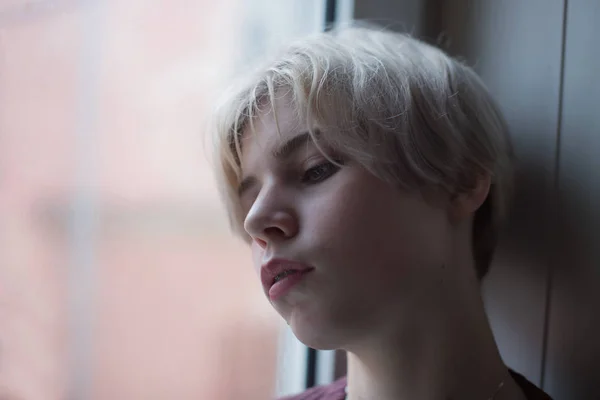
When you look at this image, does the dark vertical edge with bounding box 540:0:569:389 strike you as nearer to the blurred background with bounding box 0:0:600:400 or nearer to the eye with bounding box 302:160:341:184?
the blurred background with bounding box 0:0:600:400

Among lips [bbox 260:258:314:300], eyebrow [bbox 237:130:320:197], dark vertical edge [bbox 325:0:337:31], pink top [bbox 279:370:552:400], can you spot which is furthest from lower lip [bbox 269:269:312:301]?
dark vertical edge [bbox 325:0:337:31]

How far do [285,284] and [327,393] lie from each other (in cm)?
25

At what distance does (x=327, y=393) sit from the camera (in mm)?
718

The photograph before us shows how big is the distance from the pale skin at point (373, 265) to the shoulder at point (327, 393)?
75mm

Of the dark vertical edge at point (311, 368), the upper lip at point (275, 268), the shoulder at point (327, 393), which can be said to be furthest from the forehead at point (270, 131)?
the dark vertical edge at point (311, 368)

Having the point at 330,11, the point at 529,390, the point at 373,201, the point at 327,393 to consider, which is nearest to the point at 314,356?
the point at 327,393

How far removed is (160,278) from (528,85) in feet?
1.87

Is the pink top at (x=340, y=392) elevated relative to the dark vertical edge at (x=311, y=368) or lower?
elevated

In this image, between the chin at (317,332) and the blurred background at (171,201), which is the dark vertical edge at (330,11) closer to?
the blurred background at (171,201)

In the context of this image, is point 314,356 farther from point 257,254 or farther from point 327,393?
point 257,254

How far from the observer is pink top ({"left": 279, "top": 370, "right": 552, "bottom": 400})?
648 mm

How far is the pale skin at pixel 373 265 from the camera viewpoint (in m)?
0.52

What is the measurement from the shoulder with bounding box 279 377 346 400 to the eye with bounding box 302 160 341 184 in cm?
30

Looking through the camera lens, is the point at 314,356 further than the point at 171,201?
Yes
